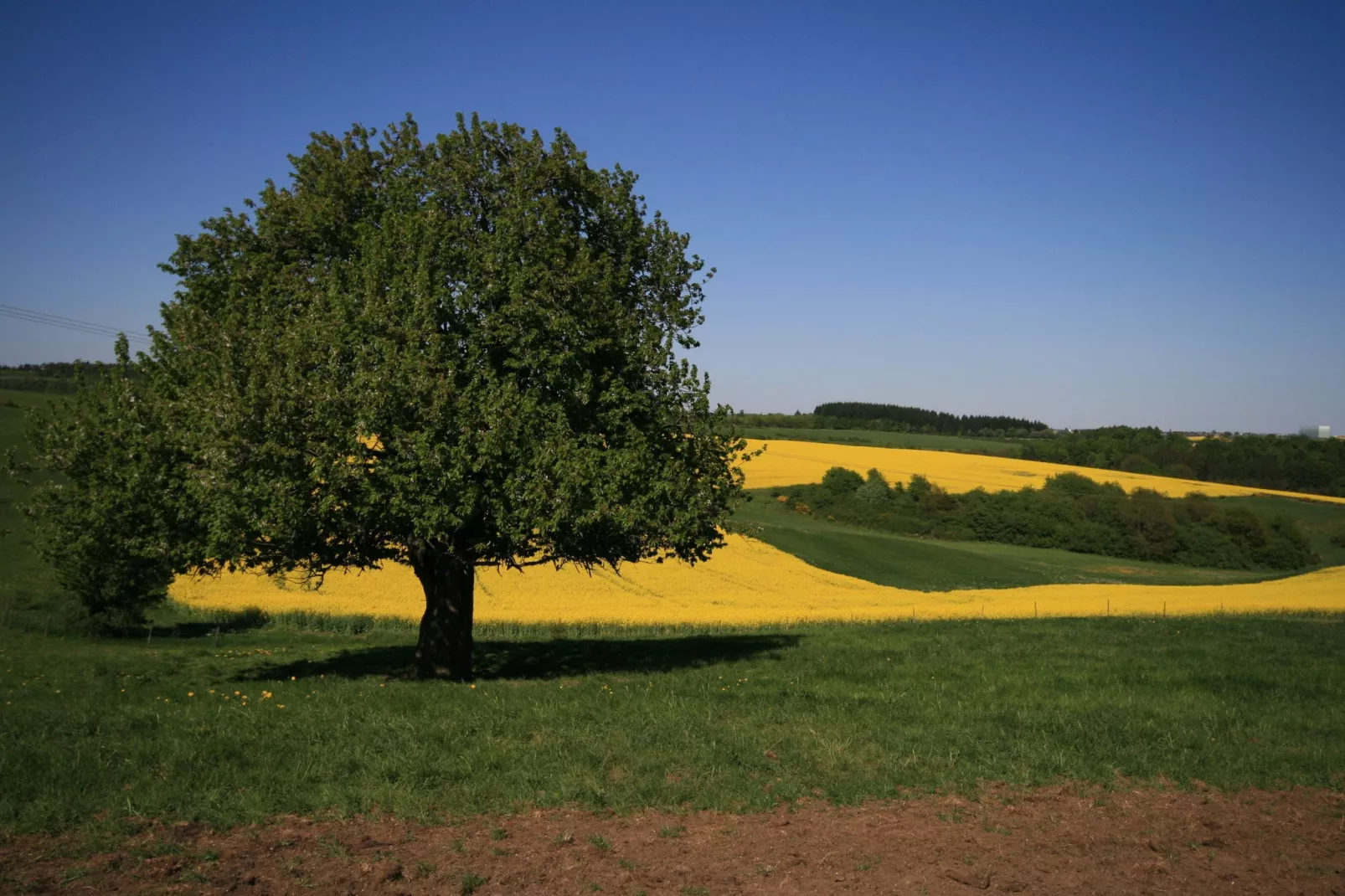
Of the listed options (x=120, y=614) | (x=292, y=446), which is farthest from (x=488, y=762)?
(x=120, y=614)

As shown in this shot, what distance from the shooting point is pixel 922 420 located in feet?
500

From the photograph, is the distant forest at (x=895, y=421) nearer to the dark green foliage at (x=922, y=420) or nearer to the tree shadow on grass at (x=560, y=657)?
the dark green foliage at (x=922, y=420)

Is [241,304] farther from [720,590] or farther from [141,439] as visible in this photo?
→ [720,590]

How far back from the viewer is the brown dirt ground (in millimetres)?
7863

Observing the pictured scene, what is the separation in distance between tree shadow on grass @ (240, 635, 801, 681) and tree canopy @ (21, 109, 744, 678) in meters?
1.85

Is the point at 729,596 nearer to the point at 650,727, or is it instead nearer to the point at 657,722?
the point at 657,722

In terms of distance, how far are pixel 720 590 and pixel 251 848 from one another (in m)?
34.5

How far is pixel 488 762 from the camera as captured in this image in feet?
37.1

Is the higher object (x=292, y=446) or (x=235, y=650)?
(x=292, y=446)

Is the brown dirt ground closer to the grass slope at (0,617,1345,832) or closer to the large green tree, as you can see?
the grass slope at (0,617,1345,832)

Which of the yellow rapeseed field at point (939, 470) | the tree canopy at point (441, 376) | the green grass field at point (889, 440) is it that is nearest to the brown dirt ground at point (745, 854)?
the tree canopy at point (441, 376)

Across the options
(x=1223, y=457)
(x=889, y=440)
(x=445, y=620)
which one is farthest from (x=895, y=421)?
(x=445, y=620)

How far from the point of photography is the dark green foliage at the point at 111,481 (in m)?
16.9

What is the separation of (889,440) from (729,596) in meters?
86.9
